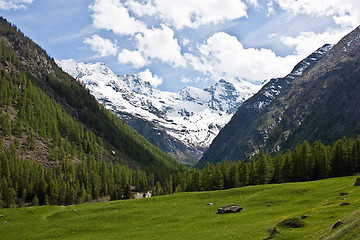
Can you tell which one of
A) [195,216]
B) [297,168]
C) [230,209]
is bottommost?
[195,216]

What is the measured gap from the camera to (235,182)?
113062mm

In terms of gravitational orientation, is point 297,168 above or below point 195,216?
above

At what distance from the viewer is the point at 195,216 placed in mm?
61125

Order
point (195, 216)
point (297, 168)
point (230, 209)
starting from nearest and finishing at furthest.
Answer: point (230, 209) → point (195, 216) → point (297, 168)

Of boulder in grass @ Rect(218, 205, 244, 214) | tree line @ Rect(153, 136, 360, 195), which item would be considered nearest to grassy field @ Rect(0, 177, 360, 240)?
boulder in grass @ Rect(218, 205, 244, 214)

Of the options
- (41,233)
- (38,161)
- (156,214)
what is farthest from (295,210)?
(38,161)

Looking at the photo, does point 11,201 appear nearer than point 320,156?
No

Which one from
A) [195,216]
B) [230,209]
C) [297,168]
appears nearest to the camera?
[230,209]

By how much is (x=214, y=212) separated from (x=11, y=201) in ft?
309

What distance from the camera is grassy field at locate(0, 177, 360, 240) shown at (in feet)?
146

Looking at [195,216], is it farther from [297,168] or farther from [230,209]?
[297,168]

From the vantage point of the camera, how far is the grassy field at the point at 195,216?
4450 cm

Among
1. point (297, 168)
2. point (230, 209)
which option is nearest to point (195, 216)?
point (230, 209)

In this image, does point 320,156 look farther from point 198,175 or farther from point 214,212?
point 214,212
